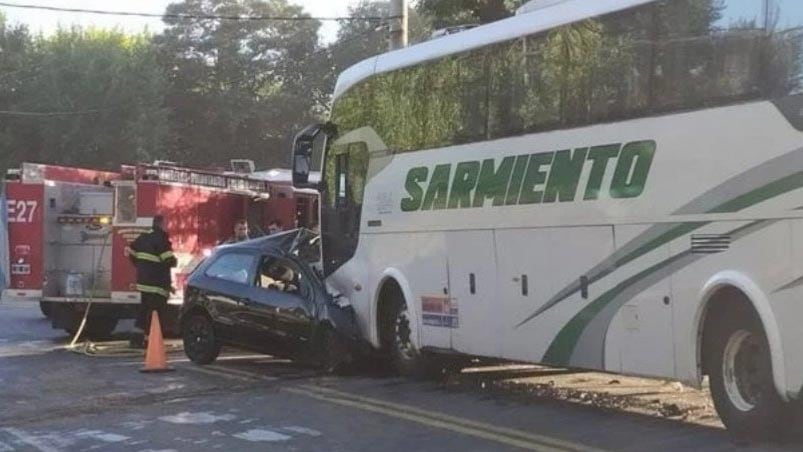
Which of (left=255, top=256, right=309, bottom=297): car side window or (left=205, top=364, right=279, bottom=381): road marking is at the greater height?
(left=255, top=256, right=309, bottom=297): car side window

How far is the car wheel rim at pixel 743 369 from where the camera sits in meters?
8.08

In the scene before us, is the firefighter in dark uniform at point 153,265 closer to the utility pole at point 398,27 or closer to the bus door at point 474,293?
the utility pole at point 398,27

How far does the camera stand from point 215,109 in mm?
55844

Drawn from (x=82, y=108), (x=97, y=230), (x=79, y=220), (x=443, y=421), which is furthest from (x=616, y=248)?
(x=82, y=108)

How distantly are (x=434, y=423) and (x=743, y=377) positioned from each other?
2.62 metres

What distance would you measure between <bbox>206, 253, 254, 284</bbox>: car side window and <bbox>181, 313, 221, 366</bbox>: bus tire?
0.59 m

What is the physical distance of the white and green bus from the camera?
781cm

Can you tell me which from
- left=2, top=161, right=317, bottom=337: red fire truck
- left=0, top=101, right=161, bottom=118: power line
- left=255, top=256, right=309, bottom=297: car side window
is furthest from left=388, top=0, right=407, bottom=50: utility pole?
left=0, top=101, right=161, bottom=118: power line

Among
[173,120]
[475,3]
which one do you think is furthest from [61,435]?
[173,120]

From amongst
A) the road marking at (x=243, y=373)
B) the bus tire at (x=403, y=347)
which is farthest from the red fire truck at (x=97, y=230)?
the bus tire at (x=403, y=347)

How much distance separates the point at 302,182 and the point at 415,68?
8.69ft

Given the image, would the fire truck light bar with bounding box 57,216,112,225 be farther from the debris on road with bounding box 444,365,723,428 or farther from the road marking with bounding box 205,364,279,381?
the debris on road with bounding box 444,365,723,428

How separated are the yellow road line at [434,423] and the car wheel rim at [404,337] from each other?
143 cm

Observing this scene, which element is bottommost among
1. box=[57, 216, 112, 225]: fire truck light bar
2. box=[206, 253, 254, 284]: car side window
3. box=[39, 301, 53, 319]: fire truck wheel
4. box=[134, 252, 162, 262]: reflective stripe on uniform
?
box=[39, 301, 53, 319]: fire truck wheel
